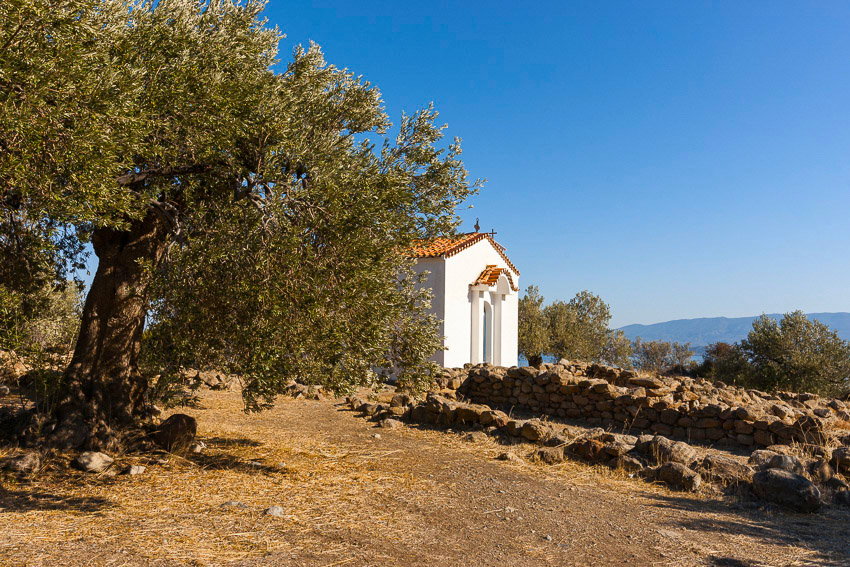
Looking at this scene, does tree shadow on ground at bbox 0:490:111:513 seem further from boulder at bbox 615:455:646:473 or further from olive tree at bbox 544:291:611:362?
olive tree at bbox 544:291:611:362

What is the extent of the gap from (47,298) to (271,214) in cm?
601

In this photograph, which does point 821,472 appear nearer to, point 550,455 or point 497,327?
point 550,455

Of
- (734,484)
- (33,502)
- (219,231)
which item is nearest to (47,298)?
(33,502)

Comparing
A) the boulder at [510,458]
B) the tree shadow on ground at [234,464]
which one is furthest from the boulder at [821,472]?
the tree shadow on ground at [234,464]

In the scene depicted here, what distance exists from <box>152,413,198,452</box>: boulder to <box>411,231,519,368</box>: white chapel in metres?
11.6

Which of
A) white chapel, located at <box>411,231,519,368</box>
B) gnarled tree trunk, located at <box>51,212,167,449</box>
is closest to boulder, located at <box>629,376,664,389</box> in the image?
white chapel, located at <box>411,231,519,368</box>

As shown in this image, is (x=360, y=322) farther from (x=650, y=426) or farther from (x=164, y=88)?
(x=650, y=426)

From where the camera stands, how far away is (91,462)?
314 inches

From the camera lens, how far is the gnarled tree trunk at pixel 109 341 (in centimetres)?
881

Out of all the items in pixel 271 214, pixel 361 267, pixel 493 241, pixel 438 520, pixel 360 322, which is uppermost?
pixel 493 241

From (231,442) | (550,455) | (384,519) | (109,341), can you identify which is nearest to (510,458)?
(550,455)

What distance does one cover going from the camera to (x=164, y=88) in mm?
6746

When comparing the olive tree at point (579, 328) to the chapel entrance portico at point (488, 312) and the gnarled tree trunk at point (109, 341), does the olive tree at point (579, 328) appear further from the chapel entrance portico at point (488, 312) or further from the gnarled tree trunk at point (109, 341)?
the gnarled tree trunk at point (109, 341)

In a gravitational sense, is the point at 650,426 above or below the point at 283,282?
below
